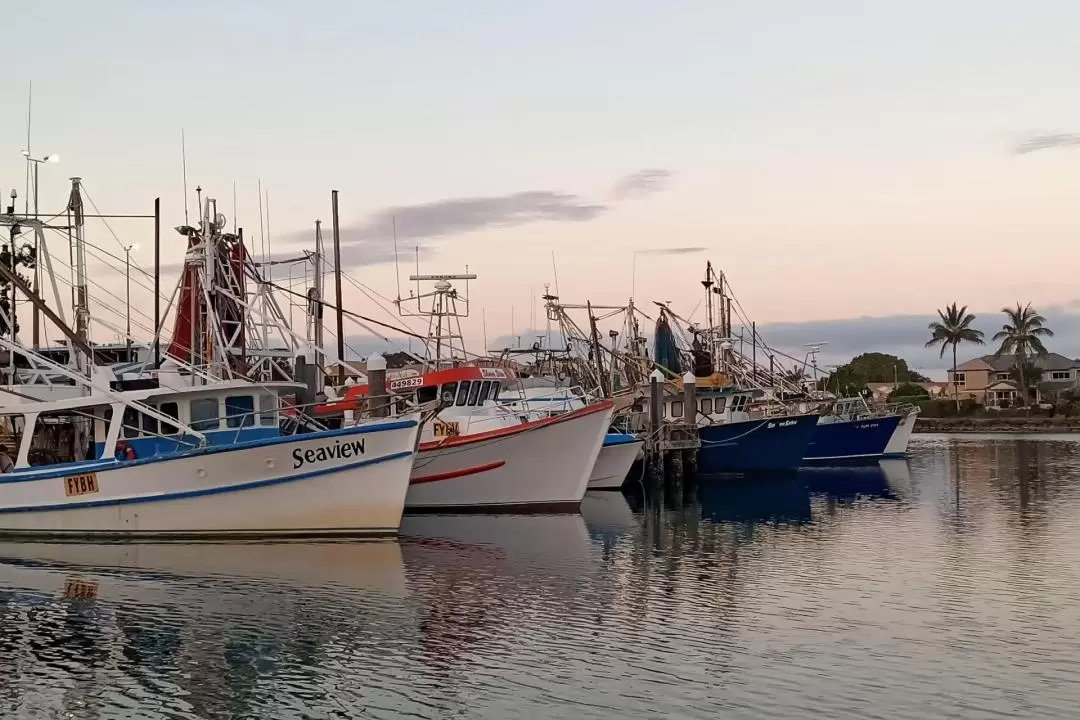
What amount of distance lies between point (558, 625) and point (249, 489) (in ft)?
28.4

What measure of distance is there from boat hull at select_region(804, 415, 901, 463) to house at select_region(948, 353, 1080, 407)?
52897 millimetres

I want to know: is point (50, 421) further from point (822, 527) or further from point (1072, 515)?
point (1072, 515)

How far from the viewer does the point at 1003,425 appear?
84.4 m

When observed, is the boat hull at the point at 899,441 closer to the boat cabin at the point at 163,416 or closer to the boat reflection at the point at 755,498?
the boat reflection at the point at 755,498

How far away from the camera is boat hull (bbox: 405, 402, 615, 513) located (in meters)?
26.2

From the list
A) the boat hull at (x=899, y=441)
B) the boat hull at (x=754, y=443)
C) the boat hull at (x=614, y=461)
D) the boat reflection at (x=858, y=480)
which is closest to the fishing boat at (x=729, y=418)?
the boat hull at (x=754, y=443)

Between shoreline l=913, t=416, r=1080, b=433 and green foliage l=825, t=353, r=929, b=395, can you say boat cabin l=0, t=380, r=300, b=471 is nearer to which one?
shoreline l=913, t=416, r=1080, b=433

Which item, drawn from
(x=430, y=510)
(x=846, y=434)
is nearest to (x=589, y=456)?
(x=430, y=510)

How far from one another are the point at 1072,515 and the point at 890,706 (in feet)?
57.3

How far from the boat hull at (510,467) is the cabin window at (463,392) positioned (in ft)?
4.47

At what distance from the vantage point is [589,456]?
27.2m

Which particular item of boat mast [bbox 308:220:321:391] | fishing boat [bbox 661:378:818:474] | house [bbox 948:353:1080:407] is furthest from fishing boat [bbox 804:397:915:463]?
house [bbox 948:353:1080:407]

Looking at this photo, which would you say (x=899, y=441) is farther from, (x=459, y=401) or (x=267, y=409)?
(x=267, y=409)

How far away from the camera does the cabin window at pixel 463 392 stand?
27219 millimetres
